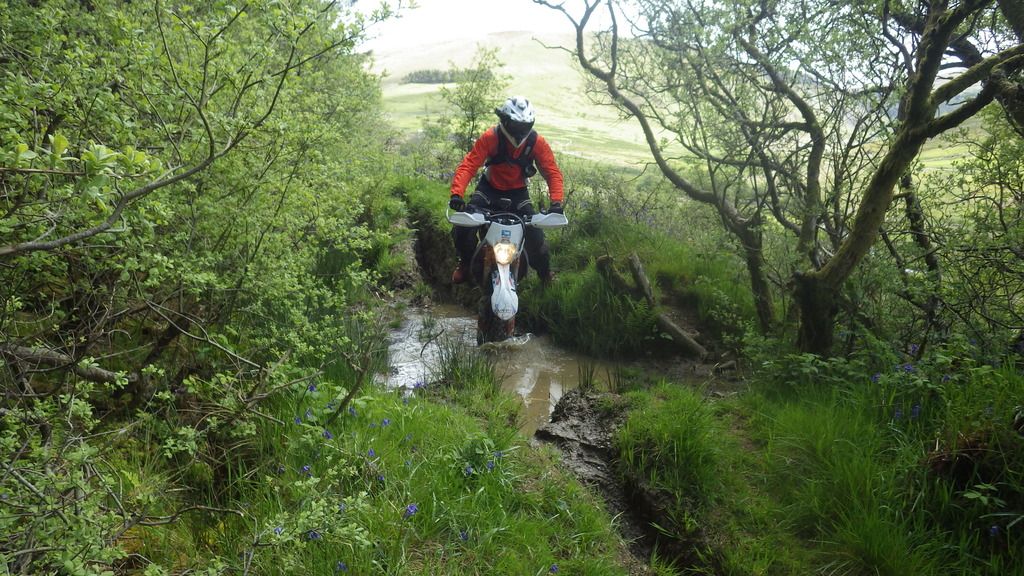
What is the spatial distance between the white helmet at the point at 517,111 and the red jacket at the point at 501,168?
262 millimetres

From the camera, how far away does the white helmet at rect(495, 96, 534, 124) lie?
615 cm

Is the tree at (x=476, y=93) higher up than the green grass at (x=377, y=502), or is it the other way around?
the tree at (x=476, y=93)

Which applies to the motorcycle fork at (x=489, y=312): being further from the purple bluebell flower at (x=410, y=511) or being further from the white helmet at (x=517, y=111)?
the purple bluebell flower at (x=410, y=511)

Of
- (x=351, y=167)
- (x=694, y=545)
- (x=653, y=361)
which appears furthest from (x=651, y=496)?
(x=351, y=167)

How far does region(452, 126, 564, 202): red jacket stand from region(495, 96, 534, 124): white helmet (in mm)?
262

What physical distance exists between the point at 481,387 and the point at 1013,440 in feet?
10.9

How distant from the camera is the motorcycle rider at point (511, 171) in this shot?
20.4ft

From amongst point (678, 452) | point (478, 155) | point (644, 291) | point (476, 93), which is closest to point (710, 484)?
point (678, 452)

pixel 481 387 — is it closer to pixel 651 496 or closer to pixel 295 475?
pixel 651 496

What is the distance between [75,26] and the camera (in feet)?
9.93

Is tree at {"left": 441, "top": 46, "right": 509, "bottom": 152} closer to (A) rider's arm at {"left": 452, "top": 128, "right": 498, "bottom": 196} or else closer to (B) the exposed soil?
(A) rider's arm at {"left": 452, "top": 128, "right": 498, "bottom": 196}

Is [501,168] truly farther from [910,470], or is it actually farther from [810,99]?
[910,470]

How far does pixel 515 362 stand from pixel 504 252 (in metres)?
1.22

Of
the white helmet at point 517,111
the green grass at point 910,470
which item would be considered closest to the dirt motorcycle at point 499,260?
the white helmet at point 517,111
